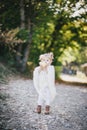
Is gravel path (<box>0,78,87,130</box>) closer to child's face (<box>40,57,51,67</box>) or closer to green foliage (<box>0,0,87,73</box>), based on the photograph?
child's face (<box>40,57,51,67</box>)

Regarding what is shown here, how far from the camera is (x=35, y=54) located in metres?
25.7

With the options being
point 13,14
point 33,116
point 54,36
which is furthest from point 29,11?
point 33,116

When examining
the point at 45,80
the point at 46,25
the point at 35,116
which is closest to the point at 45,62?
the point at 45,80

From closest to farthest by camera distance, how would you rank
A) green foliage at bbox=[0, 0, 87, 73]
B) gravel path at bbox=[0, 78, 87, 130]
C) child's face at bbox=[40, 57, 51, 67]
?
gravel path at bbox=[0, 78, 87, 130]
child's face at bbox=[40, 57, 51, 67]
green foliage at bbox=[0, 0, 87, 73]

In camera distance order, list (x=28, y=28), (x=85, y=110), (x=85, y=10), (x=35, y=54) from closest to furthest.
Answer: (x=85, y=110), (x=28, y=28), (x=85, y=10), (x=35, y=54)

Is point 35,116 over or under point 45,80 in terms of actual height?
under

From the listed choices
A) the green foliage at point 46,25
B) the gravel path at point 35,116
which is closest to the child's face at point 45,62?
the gravel path at point 35,116

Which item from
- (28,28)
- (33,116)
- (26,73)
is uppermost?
(28,28)

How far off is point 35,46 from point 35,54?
0.68 m

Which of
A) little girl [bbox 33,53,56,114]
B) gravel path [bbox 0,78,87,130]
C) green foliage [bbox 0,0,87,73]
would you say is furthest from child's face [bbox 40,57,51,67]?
green foliage [bbox 0,0,87,73]

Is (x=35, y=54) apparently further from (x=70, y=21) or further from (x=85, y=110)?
(x=85, y=110)

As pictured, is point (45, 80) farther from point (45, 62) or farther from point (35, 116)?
point (35, 116)

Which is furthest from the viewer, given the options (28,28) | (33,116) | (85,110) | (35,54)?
(35,54)

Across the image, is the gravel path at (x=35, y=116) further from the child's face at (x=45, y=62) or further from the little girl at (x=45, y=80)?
the child's face at (x=45, y=62)
